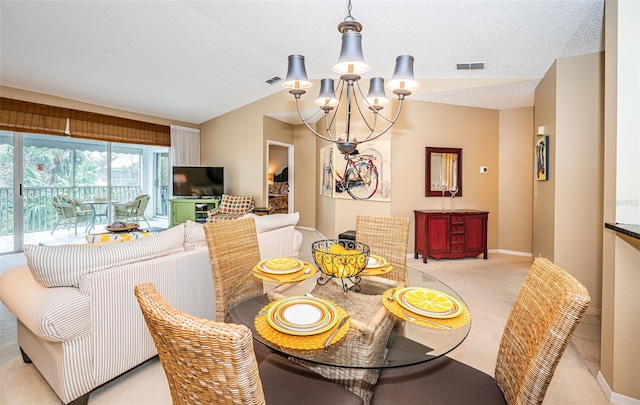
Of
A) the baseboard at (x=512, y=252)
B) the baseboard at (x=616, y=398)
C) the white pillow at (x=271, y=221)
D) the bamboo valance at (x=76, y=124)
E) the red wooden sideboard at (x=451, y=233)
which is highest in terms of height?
the bamboo valance at (x=76, y=124)

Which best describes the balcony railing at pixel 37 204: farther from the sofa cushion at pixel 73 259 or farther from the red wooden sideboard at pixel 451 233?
the red wooden sideboard at pixel 451 233

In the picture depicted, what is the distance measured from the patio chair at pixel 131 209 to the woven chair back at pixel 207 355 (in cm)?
630

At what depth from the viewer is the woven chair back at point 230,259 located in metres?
1.70

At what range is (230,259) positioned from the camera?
183 centimetres

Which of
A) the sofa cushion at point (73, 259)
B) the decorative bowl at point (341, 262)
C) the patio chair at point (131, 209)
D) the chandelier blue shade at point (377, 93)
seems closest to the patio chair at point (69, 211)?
the patio chair at point (131, 209)

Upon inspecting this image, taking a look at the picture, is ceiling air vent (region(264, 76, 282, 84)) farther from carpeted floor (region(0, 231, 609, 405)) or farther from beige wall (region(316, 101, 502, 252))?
carpeted floor (region(0, 231, 609, 405))

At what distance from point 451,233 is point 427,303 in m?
3.52

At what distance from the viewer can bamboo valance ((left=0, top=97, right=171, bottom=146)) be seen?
4355mm

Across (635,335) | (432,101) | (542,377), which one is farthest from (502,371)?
(432,101)

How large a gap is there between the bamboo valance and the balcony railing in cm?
106

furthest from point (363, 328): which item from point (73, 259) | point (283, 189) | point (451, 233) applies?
point (283, 189)

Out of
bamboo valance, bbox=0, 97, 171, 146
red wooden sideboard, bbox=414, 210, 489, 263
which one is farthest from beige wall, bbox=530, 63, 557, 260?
bamboo valance, bbox=0, 97, 171, 146

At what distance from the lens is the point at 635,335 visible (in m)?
1.58

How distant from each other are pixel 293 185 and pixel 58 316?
5.73 metres
